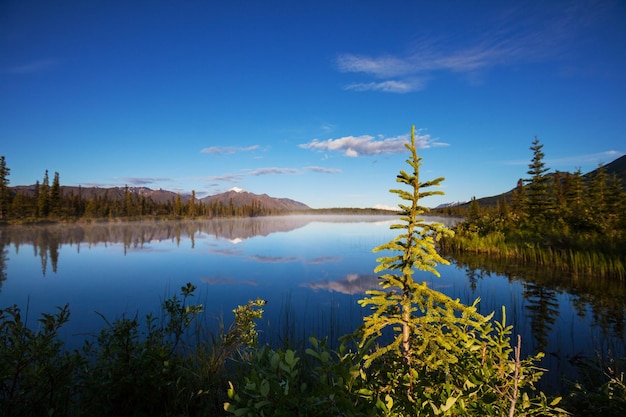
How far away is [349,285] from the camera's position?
1447 centimetres

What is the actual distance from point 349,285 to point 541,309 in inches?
296

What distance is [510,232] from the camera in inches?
1048

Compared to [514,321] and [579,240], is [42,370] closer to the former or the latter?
[514,321]

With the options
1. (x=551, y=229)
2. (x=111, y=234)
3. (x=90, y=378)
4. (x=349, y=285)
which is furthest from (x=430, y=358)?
(x=111, y=234)

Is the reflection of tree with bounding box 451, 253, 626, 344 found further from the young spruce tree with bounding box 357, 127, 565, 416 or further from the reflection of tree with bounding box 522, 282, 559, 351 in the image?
the young spruce tree with bounding box 357, 127, 565, 416

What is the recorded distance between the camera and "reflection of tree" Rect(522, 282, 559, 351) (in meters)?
8.41

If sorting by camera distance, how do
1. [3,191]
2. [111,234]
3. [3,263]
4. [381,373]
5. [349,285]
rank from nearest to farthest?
1. [381,373]
2. [349,285]
3. [3,263]
4. [111,234]
5. [3,191]

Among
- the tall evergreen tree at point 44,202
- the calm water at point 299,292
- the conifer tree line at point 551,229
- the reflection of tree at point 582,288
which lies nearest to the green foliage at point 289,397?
the calm water at point 299,292

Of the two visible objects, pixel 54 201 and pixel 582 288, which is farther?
pixel 54 201

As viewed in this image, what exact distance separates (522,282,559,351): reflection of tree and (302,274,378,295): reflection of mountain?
5.95 meters

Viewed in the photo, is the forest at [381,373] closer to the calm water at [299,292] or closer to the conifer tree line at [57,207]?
the calm water at [299,292]

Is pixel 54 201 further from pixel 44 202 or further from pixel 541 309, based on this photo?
pixel 541 309

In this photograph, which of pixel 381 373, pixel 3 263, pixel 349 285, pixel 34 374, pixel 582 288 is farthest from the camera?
pixel 3 263

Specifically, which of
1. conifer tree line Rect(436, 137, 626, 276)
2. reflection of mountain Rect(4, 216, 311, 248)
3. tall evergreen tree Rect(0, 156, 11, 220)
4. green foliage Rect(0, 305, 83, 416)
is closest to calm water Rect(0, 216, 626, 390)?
green foliage Rect(0, 305, 83, 416)
